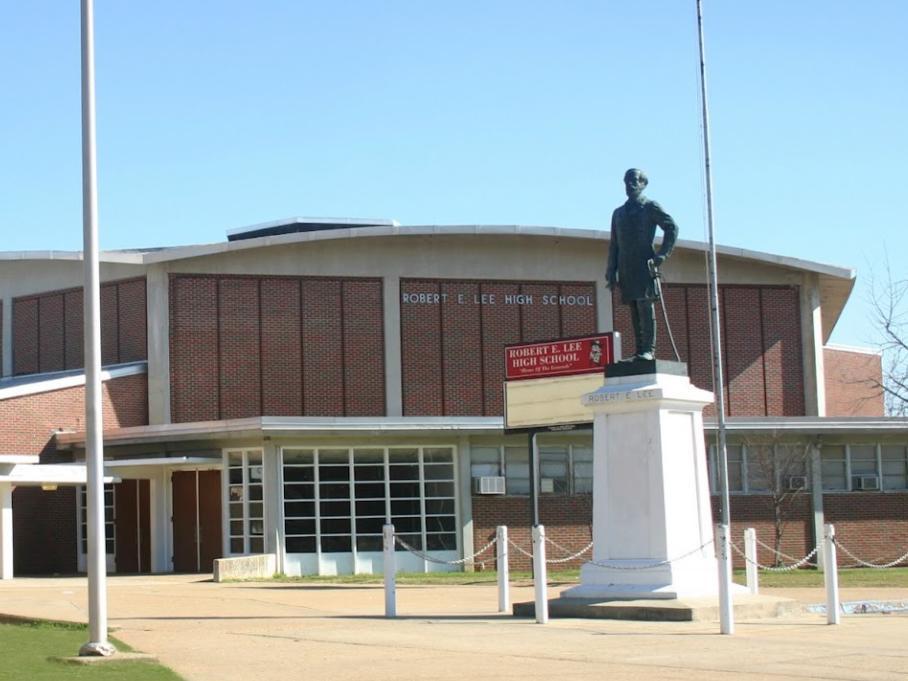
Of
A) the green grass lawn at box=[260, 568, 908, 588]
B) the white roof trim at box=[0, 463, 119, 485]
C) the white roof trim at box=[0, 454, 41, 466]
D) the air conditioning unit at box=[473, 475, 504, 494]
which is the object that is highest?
the white roof trim at box=[0, 454, 41, 466]

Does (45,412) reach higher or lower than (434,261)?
lower

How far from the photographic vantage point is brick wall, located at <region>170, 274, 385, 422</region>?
40.8 m

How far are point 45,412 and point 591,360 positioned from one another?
15.9 metres

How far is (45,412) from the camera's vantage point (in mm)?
38156

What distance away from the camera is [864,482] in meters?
40.6

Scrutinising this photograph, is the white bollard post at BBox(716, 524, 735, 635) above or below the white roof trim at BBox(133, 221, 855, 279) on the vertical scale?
below

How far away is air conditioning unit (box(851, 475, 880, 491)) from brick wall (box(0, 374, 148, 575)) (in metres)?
20.6

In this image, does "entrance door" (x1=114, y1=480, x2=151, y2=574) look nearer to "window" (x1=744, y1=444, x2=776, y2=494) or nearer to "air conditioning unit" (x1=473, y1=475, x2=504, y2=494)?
"air conditioning unit" (x1=473, y1=475, x2=504, y2=494)

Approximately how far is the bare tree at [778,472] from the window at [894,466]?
252 cm

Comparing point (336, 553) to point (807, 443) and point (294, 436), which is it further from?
point (807, 443)

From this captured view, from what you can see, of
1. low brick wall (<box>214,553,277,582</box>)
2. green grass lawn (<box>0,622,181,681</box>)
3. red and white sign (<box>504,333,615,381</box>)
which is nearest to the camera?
green grass lawn (<box>0,622,181,681</box>)

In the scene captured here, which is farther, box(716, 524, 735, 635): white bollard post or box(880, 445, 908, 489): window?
box(880, 445, 908, 489): window

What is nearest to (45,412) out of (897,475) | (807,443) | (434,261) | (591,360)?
(434,261)

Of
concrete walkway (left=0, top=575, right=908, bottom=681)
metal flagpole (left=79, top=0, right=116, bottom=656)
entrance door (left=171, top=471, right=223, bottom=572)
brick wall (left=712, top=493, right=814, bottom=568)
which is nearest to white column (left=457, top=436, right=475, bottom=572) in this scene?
entrance door (left=171, top=471, right=223, bottom=572)
